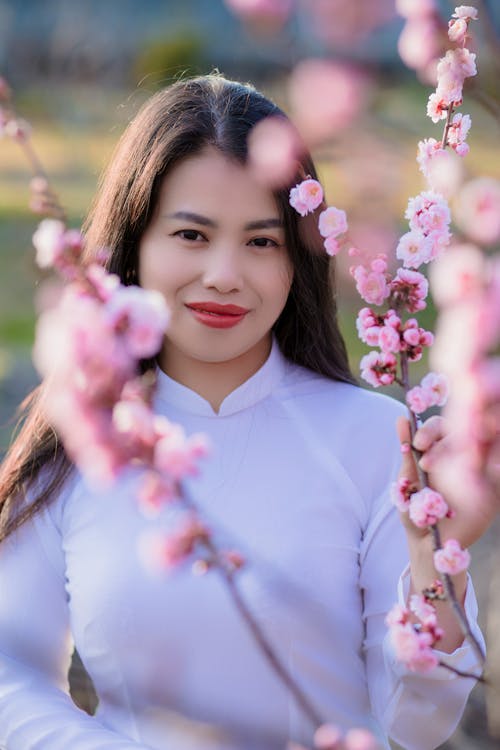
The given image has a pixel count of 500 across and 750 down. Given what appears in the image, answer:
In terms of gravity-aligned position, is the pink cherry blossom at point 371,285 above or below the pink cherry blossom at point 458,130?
below

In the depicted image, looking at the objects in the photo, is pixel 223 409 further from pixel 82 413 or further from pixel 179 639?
pixel 82 413

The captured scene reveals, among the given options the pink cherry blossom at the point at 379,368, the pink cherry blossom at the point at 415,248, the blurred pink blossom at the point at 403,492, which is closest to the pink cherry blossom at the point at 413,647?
the blurred pink blossom at the point at 403,492

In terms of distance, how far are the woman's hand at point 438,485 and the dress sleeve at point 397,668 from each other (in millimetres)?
173

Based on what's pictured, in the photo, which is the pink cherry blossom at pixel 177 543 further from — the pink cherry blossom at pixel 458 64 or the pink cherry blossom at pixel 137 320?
the pink cherry blossom at pixel 458 64

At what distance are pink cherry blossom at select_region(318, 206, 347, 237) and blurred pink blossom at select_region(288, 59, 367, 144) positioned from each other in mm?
292

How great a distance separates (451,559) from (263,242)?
663mm

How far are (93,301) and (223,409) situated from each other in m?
1.00

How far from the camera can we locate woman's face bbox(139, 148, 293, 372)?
140 cm

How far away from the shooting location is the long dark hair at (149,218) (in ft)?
4.90

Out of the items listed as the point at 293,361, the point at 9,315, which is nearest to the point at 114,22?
the point at 9,315

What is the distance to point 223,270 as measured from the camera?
1.37m

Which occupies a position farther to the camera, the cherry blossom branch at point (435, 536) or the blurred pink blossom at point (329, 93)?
the cherry blossom branch at point (435, 536)

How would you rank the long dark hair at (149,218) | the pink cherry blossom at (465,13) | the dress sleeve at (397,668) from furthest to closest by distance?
the long dark hair at (149,218)
the dress sleeve at (397,668)
the pink cherry blossom at (465,13)

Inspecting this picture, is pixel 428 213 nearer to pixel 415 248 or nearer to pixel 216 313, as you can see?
pixel 415 248
